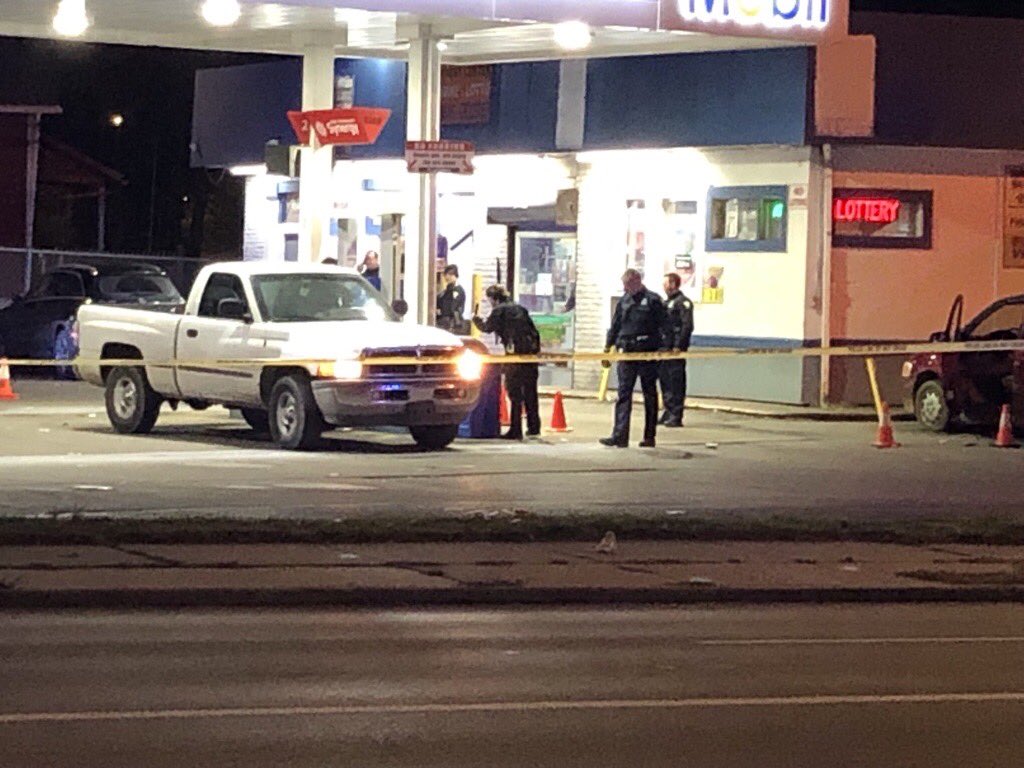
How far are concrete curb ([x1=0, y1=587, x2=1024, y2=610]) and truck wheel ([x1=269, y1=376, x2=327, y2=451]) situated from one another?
833 cm

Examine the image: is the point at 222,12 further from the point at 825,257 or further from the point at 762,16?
the point at 825,257

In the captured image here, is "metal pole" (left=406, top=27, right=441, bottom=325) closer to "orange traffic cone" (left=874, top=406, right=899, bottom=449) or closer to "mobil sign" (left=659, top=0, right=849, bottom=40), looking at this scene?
"mobil sign" (left=659, top=0, right=849, bottom=40)

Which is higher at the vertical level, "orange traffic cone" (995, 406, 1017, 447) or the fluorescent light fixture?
the fluorescent light fixture

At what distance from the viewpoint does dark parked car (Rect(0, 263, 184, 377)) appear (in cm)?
3434

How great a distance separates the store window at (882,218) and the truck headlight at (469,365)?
28.3ft

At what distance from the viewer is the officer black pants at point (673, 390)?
25.3m

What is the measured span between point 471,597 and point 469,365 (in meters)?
8.64

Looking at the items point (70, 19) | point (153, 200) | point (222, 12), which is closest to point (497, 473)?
point (222, 12)

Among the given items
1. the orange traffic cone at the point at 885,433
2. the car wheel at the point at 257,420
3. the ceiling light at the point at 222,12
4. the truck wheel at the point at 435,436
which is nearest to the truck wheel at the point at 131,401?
the car wheel at the point at 257,420

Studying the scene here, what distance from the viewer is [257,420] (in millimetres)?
23984

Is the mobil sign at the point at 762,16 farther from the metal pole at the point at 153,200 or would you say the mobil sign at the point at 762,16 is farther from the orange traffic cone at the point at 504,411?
the metal pole at the point at 153,200

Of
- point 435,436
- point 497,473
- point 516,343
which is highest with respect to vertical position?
point 516,343

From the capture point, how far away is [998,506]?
17.8 meters

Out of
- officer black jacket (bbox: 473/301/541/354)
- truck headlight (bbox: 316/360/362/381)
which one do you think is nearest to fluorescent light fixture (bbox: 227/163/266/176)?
officer black jacket (bbox: 473/301/541/354)
